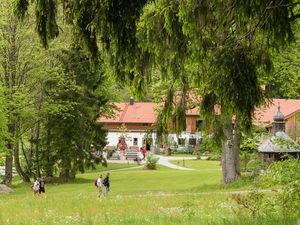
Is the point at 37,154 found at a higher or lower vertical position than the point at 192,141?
lower

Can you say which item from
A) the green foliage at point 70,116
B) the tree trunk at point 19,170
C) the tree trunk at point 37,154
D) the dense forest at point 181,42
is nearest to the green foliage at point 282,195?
the dense forest at point 181,42

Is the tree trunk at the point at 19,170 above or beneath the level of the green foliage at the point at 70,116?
beneath

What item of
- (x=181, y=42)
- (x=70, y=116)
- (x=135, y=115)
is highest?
(x=135, y=115)

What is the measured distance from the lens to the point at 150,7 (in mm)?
7379

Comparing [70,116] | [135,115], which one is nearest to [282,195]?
[70,116]

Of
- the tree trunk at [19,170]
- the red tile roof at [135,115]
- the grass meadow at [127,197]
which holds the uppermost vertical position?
the red tile roof at [135,115]

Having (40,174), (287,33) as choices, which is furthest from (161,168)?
(287,33)

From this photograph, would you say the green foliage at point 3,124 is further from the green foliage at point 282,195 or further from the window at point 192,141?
the window at point 192,141

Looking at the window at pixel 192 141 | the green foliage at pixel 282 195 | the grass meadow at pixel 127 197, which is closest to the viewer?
the green foliage at pixel 282 195

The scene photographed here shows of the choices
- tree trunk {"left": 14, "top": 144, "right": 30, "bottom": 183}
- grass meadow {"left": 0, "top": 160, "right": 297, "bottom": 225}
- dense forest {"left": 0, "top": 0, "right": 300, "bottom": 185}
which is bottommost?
grass meadow {"left": 0, "top": 160, "right": 297, "bottom": 225}

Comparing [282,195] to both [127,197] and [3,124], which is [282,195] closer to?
[127,197]

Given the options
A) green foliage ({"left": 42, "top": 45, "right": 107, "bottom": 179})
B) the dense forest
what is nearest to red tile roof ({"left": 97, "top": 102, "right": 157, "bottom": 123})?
green foliage ({"left": 42, "top": 45, "right": 107, "bottom": 179})

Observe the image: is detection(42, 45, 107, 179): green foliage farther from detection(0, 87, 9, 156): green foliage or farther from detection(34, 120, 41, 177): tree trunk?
detection(0, 87, 9, 156): green foliage

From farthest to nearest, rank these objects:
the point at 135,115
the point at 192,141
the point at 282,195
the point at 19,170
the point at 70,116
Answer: the point at 135,115 < the point at 192,141 < the point at 19,170 < the point at 70,116 < the point at 282,195
